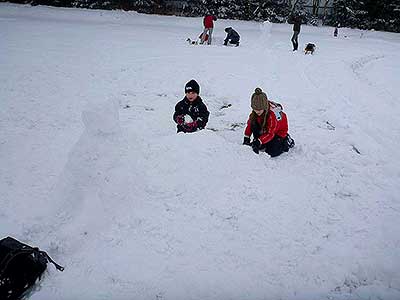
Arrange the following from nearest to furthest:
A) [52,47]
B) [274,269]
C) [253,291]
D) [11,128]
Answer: [253,291] < [274,269] < [11,128] < [52,47]

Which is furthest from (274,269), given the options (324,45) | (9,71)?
(324,45)

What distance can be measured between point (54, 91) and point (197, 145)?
17.9 feet

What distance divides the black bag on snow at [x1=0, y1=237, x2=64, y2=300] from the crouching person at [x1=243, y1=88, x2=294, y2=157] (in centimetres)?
340

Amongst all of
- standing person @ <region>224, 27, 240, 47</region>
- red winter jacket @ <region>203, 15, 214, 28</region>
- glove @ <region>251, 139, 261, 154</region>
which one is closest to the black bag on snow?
glove @ <region>251, 139, 261, 154</region>

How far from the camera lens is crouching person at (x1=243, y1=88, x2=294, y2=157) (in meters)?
5.29

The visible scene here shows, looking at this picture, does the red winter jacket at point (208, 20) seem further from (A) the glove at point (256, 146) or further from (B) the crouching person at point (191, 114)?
(A) the glove at point (256, 146)

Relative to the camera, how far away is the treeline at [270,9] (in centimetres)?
2400

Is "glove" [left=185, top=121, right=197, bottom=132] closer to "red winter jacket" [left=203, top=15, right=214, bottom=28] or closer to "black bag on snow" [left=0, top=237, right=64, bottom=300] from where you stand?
"black bag on snow" [left=0, top=237, right=64, bottom=300]

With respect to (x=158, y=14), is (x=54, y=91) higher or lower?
lower

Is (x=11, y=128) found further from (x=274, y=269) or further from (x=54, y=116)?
(x=274, y=269)

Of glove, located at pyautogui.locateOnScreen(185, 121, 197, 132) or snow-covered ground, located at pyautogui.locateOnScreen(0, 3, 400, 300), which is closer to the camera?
snow-covered ground, located at pyautogui.locateOnScreen(0, 3, 400, 300)

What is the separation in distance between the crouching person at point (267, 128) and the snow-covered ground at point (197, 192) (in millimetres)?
212

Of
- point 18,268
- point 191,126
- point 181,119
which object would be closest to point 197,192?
point 191,126

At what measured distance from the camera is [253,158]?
535 cm
